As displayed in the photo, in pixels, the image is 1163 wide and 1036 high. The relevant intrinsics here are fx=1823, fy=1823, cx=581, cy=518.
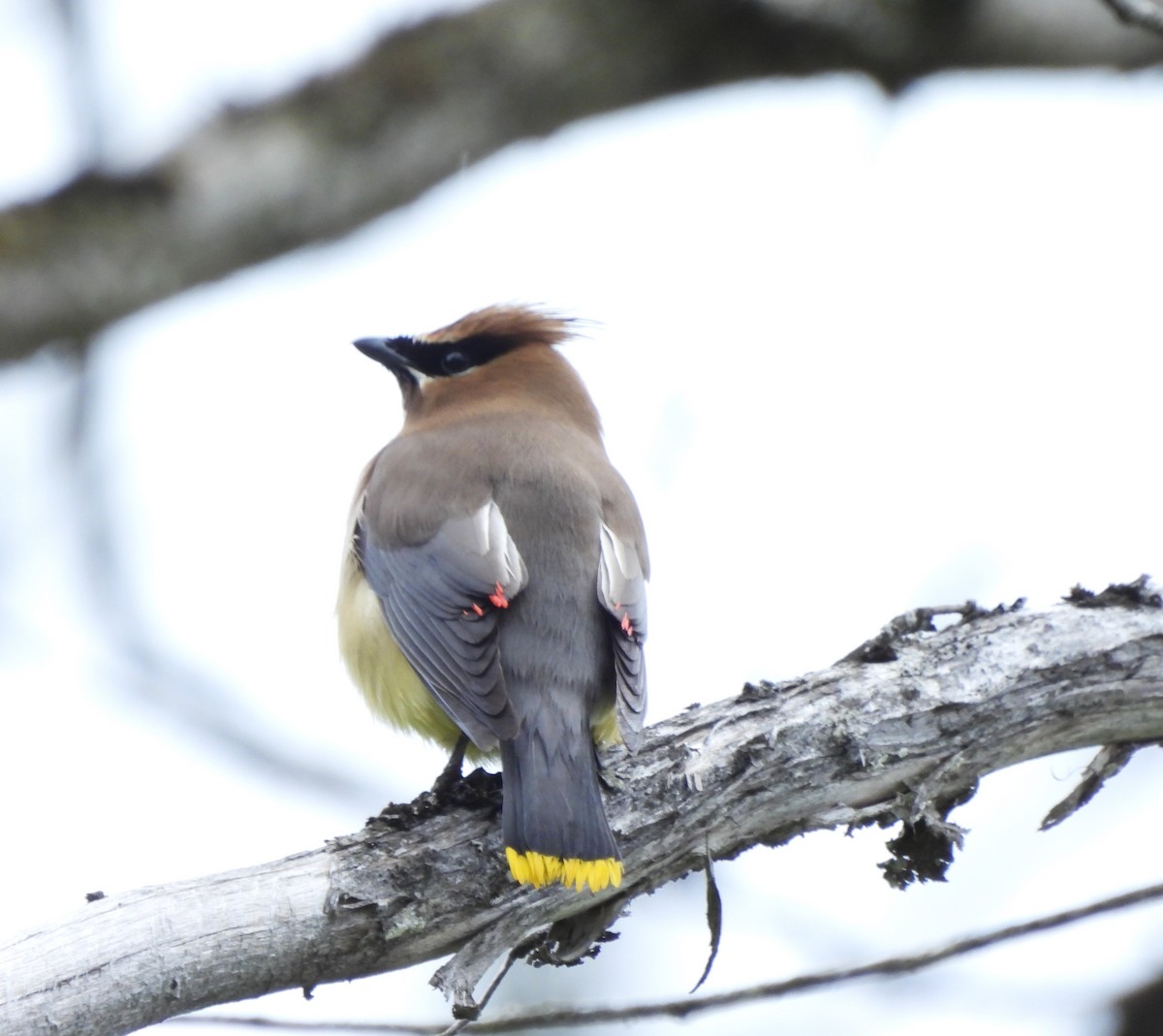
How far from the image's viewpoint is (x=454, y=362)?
567 centimetres

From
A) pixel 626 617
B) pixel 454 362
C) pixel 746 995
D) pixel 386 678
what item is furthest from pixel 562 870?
pixel 454 362

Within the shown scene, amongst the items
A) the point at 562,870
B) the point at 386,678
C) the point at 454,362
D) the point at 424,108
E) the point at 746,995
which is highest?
the point at 424,108

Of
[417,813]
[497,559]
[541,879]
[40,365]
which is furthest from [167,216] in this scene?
[541,879]

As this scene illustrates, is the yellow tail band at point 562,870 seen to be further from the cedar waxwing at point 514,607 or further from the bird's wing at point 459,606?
the bird's wing at point 459,606

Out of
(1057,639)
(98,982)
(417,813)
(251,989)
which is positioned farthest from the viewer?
(1057,639)

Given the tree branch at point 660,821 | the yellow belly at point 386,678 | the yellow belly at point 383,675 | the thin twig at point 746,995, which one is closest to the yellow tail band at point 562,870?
the tree branch at point 660,821

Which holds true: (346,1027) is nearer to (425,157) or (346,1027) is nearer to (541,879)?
(541,879)

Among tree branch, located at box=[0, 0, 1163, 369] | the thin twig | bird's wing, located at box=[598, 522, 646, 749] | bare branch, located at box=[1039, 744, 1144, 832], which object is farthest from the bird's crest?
the thin twig

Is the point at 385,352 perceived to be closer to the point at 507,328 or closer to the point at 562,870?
the point at 507,328

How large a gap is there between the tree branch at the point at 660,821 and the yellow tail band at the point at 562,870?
101 millimetres

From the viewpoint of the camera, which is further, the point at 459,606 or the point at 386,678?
the point at 386,678

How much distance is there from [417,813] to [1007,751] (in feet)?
4.29

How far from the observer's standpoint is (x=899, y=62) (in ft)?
18.7

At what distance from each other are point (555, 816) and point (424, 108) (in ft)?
8.26
